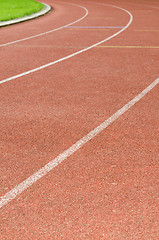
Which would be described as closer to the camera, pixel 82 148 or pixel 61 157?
pixel 61 157

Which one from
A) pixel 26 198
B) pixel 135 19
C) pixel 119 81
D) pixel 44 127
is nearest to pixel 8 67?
pixel 119 81

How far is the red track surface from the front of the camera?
395cm

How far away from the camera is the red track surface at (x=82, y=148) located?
155 inches

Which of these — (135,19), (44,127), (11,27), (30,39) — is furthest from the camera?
(135,19)

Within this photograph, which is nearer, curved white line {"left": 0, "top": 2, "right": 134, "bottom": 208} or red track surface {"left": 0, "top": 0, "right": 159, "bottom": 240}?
red track surface {"left": 0, "top": 0, "right": 159, "bottom": 240}

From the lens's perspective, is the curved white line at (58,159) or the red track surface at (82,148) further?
the curved white line at (58,159)

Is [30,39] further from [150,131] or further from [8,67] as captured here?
[150,131]

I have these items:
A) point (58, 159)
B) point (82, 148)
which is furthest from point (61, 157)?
point (82, 148)

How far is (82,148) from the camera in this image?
5586 mm

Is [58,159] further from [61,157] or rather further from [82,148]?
[82,148]

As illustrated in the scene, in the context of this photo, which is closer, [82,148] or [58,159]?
[58,159]

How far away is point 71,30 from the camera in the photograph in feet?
54.7

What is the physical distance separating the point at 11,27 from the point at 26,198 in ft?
49.1

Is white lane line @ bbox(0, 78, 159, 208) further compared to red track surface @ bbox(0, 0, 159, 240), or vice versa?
white lane line @ bbox(0, 78, 159, 208)
